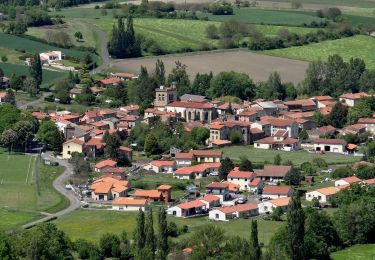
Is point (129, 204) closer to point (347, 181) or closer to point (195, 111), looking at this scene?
point (347, 181)

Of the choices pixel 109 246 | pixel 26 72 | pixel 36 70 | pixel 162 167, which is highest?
pixel 109 246

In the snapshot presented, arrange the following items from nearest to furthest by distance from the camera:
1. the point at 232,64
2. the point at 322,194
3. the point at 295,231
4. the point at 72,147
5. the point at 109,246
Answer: the point at 295,231 → the point at 109,246 → the point at 322,194 → the point at 72,147 → the point at 232,64

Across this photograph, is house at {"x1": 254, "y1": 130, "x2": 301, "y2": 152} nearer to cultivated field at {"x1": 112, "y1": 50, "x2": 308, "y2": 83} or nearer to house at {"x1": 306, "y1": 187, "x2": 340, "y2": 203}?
house at {"x1": 306, "y1": 187, "x2": 340, "y2": 203}

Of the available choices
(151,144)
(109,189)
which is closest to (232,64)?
(151,144)

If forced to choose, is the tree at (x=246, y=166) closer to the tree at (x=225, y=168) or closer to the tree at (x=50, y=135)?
the tree at (x=225, y=168)

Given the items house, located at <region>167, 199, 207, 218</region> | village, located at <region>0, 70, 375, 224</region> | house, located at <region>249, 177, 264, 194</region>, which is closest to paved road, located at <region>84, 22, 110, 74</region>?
village, located at <region>0, 70, 375, 224</region>

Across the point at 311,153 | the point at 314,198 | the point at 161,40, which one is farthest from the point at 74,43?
the point at 314,198
